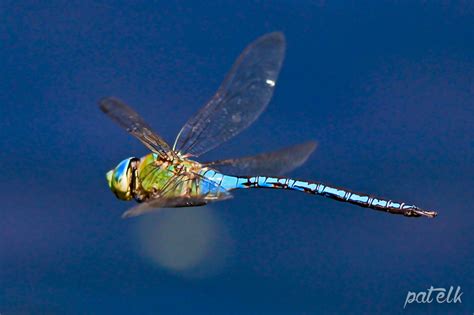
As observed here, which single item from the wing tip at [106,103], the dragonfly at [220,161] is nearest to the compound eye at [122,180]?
the dragonfly at [220,161]

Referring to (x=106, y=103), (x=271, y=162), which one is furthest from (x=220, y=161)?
(x=106, y=103)

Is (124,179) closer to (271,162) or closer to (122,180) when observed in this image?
A: (122,180)

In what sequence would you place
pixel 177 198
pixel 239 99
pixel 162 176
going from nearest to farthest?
1. pixel 177 198
2. pixel 162 176
3. pixel 239 99

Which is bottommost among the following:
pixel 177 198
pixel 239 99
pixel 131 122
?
pixel 177 198

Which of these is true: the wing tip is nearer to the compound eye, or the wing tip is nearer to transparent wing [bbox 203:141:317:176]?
the compound eye

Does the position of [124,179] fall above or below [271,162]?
below

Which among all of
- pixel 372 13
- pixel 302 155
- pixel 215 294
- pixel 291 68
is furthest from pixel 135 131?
pixel 372 13

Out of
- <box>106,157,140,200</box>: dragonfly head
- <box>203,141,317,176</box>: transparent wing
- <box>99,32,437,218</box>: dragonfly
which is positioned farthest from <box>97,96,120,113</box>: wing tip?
<box>203,141,317,176</box>: transparent wing
